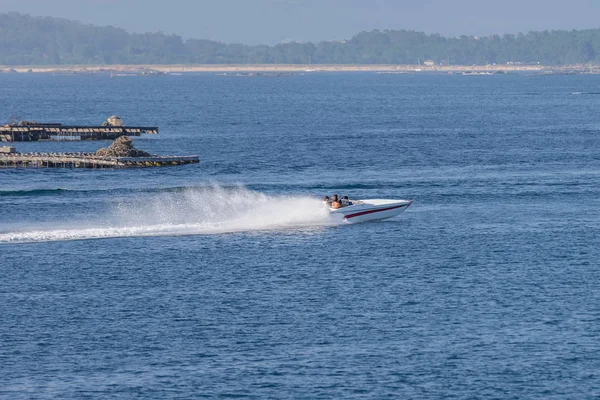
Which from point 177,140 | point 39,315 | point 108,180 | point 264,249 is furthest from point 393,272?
point 177,140

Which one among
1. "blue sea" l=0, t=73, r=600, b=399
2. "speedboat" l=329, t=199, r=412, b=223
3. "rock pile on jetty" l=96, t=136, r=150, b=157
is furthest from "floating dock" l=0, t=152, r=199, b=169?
"speedboat" l=329, t=199, r=412, b=223

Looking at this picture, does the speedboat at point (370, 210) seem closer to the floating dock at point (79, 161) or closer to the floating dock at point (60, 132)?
the floating dock at point (79, 161)

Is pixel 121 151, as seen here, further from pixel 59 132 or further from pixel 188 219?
pixel 59 132

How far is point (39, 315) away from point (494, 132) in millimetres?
110277

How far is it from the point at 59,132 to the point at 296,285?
99016 mm

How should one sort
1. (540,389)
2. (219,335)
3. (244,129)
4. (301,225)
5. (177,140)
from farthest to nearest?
1. (244,129)
2. (177,140)
3. (301,225)
4. (219,335)
5. (540,389)

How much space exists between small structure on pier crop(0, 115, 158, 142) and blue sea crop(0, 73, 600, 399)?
135 feet

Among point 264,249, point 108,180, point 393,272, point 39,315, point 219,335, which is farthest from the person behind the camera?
point 108,180

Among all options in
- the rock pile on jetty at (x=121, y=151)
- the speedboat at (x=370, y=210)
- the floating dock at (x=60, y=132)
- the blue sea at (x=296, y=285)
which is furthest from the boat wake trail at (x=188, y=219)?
the floating dock at (x=60, y=132)

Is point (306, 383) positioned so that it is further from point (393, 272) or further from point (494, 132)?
point (494, 132)

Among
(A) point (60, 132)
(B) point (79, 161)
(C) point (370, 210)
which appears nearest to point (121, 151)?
(B) point (79, 161)

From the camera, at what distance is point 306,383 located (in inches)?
1807

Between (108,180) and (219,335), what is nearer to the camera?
(219,335)

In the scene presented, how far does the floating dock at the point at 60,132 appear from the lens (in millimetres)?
149500
